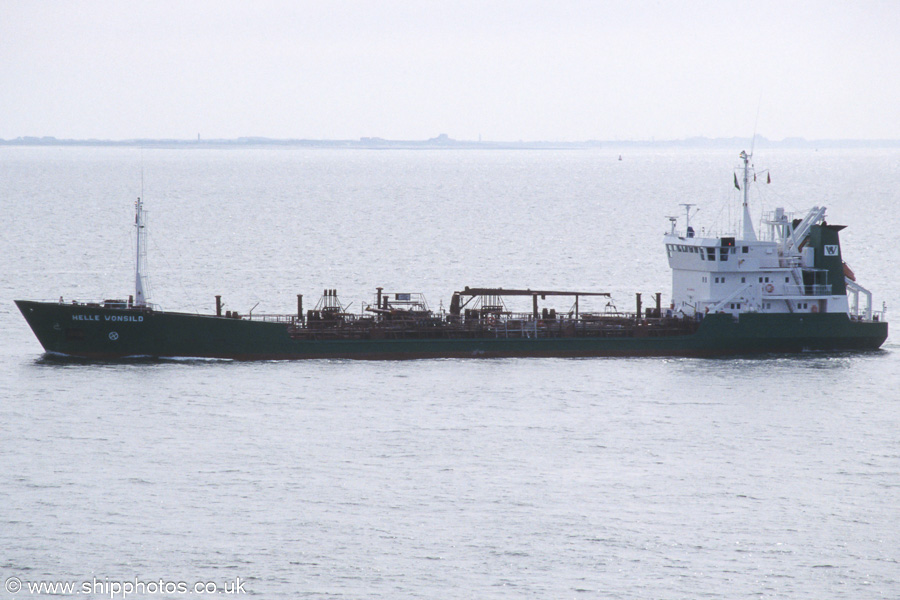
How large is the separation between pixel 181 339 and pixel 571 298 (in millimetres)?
30900

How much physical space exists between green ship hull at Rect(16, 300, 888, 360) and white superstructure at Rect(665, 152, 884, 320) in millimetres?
1178

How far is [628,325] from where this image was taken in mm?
56188

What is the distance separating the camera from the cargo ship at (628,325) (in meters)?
52.0

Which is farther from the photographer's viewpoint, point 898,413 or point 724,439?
point 898,413

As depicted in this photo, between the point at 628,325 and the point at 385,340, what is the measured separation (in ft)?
38.3

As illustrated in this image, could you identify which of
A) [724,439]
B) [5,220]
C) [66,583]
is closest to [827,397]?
[724,439]

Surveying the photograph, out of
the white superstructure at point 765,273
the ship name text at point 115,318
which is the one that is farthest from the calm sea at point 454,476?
the white superstructure at point 765,273

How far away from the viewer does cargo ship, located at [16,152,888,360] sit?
2048 inches

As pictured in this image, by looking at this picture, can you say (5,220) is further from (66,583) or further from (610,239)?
(66,583)

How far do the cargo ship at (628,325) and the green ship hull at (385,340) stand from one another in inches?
1.8

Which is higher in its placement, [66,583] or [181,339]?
[181,339]

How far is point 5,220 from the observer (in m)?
134

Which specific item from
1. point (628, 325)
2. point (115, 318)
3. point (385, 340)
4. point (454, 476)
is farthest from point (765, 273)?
point (115, 318)

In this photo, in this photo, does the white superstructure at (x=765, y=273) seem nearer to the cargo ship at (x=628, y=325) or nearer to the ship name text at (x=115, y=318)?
the cargo ship at (x=628, y=325)
